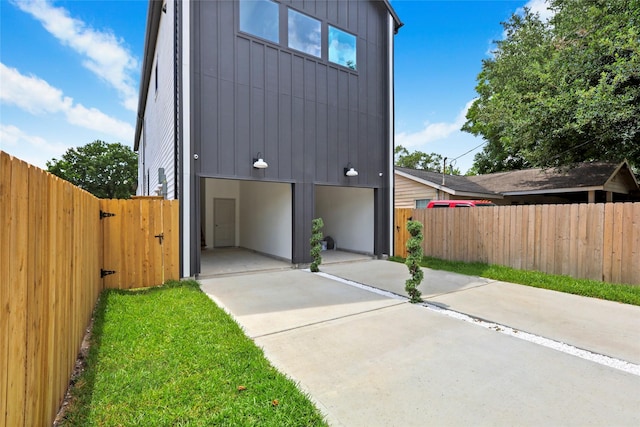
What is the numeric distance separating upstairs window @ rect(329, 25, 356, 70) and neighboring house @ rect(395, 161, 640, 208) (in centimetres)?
672

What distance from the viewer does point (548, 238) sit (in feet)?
21.9

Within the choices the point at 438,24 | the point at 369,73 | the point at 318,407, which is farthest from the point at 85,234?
the point at 438,24

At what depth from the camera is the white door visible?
11938 mm

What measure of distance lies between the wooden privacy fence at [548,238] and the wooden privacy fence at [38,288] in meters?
8.13

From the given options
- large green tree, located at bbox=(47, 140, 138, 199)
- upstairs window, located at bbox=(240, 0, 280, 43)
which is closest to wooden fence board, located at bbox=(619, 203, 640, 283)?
upstairs window, located at bbox=(240, 0, 280, 43)

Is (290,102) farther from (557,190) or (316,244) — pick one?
(557,190)

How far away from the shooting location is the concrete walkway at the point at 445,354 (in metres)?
2.29

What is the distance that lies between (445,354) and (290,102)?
22.4 feet

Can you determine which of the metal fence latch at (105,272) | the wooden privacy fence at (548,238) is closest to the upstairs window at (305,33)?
the wooden privacy fence at (548,238)

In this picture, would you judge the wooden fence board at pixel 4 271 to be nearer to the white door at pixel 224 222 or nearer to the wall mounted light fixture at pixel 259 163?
the wall mounted light fixture at pixel 259 163

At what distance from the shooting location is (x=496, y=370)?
2846 mm

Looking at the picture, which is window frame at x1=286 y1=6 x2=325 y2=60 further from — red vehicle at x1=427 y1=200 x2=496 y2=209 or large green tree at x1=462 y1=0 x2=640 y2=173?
large green tree at x1=462 y1=0 x2=640 y2=173

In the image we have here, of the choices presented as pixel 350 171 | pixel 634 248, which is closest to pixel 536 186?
pixel 634 248

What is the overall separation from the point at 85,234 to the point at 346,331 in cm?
330
